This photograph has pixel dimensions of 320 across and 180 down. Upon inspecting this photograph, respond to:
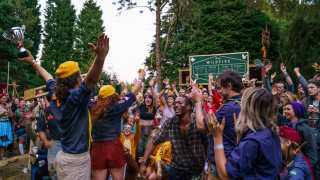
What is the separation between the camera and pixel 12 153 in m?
18.5

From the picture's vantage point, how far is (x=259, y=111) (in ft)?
15.0

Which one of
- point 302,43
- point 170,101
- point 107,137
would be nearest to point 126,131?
point 170,101

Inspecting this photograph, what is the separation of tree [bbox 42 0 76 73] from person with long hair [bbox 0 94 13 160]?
2098 inches

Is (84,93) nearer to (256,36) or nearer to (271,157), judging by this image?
(271,157)

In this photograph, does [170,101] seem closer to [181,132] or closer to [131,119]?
[131,119]

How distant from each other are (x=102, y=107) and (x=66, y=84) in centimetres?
255

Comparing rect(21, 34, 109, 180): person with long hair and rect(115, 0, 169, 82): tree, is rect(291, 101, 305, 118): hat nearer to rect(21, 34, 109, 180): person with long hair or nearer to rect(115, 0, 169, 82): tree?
rect(21, 34, 109, 180): person with long hair

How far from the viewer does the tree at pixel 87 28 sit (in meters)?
75.6

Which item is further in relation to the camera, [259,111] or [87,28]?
[87,28]

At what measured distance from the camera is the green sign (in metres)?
22.4

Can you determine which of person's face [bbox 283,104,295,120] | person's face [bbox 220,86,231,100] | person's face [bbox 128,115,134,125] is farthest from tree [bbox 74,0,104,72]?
person's face [bbox 220,86,231,100]

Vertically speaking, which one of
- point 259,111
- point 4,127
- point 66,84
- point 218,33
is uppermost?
point 218,33

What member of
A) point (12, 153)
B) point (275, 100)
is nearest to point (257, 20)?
point (12, 153)

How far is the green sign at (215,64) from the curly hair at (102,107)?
44.5 ft
